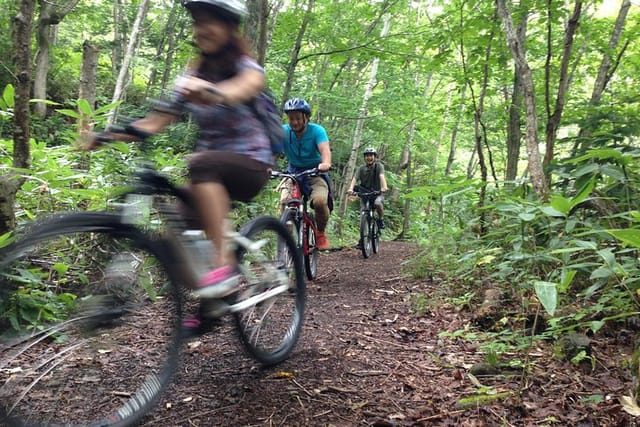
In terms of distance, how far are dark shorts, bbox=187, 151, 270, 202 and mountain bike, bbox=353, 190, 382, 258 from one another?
5808 mm

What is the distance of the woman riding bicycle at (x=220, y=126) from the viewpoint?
6.61 feet

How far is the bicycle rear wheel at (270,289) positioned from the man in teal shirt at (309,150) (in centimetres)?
200

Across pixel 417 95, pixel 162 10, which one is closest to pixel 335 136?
pixel 417 95

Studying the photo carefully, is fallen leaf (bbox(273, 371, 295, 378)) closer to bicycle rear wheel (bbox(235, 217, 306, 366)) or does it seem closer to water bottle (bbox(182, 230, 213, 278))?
bicycle rear wheel (bbox(235, 217, 306, 366))

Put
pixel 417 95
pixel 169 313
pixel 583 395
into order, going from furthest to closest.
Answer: pixel 417 95, pixel 583 395, pixel 169 313

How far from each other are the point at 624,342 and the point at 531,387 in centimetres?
91

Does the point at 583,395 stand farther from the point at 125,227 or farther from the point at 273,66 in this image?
the point at 273,66

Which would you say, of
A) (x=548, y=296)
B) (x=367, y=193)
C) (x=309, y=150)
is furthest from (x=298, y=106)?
(x=367, y=193)

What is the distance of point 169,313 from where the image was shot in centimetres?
201

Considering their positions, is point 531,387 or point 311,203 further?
point 311,203

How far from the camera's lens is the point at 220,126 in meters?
2.22

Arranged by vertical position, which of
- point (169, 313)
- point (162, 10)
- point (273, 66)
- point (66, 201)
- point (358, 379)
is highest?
point (162, 10)

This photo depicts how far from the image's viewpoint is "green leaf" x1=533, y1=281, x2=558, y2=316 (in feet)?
6.64

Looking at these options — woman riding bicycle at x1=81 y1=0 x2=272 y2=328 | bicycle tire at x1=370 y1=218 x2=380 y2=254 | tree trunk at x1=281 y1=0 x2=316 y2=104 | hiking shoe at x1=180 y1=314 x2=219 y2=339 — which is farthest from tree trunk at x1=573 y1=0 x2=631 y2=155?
hiking shoe at x1=180 y1=314 x2=219 y2=339
